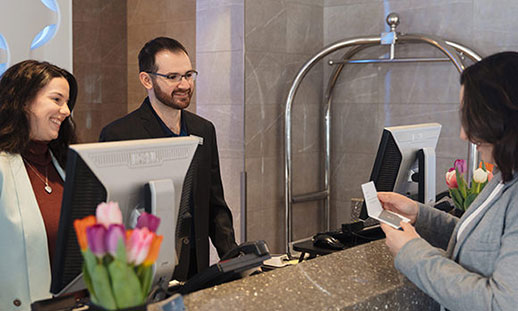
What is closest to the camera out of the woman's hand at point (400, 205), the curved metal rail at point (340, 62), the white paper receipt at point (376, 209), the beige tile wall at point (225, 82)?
the white paper receipt at point (376, 209)

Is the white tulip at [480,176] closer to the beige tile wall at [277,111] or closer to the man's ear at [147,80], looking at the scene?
the man's ear at [147,80]

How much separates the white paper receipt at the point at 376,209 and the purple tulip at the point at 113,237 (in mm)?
1069

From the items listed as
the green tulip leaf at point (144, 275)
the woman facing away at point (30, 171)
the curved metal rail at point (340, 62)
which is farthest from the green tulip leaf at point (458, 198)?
the green tulip leaf at point (144, 275)

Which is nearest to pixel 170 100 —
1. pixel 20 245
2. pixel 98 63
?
pixel 20 245

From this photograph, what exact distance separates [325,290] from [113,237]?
72 centimetres

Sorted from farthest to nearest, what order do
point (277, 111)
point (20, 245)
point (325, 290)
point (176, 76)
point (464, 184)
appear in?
point (277, 111)
point (176, 76)
point (464, 184)
point (20, 245)
point (325, 290)

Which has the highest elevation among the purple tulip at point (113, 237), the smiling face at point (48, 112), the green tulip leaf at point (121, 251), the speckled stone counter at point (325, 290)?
the smiling face at point (48, 112)

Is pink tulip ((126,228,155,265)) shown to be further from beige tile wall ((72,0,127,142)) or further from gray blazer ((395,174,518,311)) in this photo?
beige tile wall ((72,0,127,142))

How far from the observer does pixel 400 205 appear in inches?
93.1

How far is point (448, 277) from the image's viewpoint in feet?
5.62

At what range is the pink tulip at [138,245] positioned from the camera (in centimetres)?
134

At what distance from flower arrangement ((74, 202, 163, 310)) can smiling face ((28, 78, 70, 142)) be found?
118 centimetres

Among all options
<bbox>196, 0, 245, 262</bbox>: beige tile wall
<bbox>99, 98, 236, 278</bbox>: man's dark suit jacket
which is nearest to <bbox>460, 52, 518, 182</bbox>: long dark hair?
<bbox>99, 98, 236, 278</bbox>: man's dark suit jacket

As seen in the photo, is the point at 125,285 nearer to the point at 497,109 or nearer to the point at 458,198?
the point at 497,109
